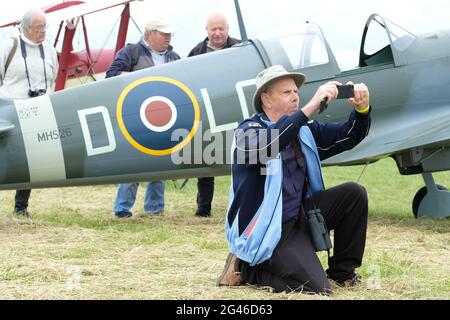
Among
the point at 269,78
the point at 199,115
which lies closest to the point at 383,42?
the point at 199,115

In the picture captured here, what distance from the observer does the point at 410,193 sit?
1226cm

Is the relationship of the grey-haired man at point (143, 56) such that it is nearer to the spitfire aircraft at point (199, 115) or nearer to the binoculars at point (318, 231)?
the spitfire aircraft at point (199, 115)

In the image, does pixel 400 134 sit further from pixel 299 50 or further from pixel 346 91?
pixel 346 91

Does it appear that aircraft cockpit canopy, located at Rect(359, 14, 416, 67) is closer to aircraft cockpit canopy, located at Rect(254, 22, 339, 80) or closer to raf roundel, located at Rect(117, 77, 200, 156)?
aircraft cockpit canopy, located at Rect(254, 22, 339, 80)

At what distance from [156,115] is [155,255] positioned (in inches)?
65.7

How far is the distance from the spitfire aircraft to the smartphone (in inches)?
109

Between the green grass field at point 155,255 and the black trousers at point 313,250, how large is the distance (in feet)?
0.42

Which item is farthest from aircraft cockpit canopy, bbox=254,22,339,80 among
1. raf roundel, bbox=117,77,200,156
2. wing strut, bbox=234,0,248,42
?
raf roundel, bbox=117,77,200,156

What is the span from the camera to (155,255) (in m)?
5.95

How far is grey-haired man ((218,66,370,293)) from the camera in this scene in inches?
181

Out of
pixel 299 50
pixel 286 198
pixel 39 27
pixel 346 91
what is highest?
pixel 39 27

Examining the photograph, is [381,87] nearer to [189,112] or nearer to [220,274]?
[189,112]

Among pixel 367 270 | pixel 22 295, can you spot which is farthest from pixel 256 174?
pixel 22 295
